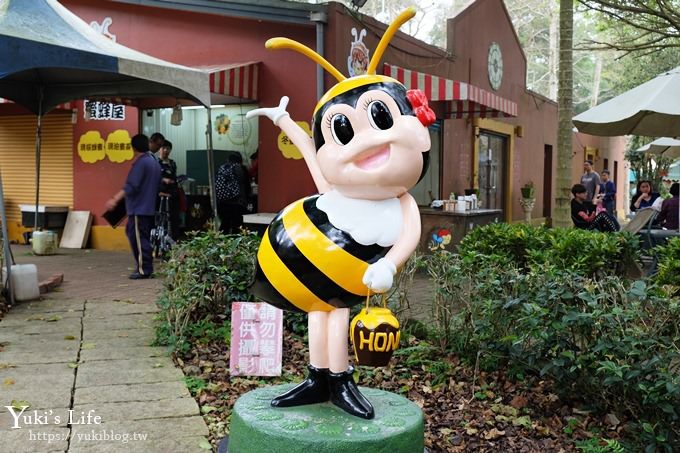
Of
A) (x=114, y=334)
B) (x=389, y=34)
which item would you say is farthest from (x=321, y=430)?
(x=114, y=334)

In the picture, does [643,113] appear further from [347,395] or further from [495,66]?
[495,66]

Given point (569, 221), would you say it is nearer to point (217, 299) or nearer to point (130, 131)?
point (217, 299)

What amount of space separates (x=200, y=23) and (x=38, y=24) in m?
3.95

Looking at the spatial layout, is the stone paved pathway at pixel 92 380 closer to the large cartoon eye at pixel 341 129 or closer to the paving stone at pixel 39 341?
the paving stone at pixel 39 341

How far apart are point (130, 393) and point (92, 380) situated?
371mm

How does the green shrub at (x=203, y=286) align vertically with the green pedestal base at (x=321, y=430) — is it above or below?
above

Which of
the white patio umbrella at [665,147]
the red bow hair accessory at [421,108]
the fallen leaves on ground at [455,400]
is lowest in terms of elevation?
the fallen leaves on ground at [455,400]

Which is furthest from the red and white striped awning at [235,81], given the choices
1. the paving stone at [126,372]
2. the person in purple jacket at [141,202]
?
the paving stone at [126,372]

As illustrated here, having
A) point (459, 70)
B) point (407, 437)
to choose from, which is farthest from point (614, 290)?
point (459, 70)

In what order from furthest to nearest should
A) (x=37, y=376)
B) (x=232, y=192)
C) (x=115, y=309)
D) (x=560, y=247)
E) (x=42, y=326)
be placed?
(x=232, y=192), (x=115, y=309), (x=560, y=247), (x=42, y=326), (x=37, y=376)

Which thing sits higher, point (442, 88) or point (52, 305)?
point (442, 88)

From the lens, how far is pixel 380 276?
2.80 meters

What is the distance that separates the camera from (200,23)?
1002 centimetres

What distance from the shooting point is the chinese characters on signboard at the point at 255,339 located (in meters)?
4.18
